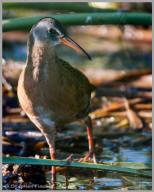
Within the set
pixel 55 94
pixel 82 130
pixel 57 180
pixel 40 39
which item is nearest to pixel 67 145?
pixel 82 130

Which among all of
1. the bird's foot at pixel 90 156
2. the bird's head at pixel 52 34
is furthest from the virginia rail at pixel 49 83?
the bird's foot at pixel 90 156

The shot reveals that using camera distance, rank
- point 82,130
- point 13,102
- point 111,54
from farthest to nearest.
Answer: point 111,54, point 13,102, point 82,130

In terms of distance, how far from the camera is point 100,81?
5777mm

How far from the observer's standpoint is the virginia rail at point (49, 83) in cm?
343

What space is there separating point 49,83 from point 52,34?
382 millimetres

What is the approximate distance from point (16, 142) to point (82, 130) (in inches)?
30.0

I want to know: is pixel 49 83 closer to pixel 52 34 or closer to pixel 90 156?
pixel 52 34

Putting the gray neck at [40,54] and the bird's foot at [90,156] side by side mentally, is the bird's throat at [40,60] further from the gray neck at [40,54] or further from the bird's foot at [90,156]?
the bird's foot at [90,156]

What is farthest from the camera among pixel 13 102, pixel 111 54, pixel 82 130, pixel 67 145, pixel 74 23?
pixel 111 54

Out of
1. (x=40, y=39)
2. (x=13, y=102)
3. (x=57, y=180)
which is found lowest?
(x=57, y=180)

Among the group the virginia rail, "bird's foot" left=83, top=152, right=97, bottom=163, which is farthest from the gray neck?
"bird's foot" left=83, top=152, right=97, bottom=163

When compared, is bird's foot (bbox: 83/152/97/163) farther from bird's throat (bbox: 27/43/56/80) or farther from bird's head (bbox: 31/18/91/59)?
bird's head (bbox: 31/18/91/59)

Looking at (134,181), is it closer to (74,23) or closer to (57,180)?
(57,180)

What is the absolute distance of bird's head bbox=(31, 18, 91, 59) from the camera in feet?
11.1
